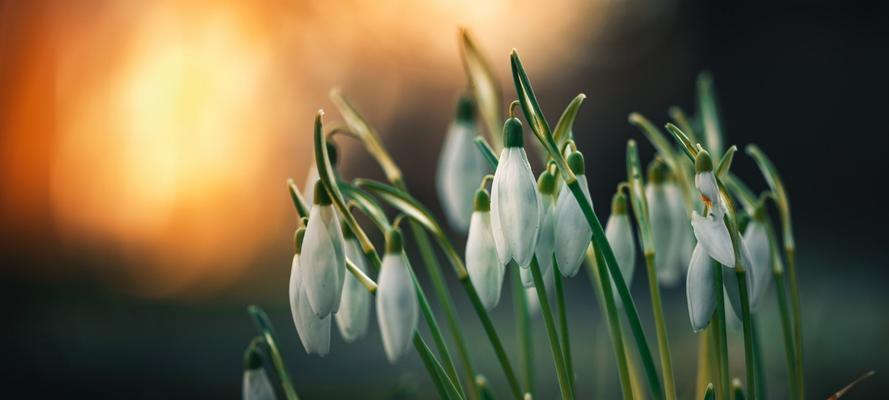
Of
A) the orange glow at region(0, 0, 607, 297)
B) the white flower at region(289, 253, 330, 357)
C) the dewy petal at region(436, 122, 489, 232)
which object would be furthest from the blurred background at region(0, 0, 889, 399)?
the white flower at region(289, 253, 330, 357)

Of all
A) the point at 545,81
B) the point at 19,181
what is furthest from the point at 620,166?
the point at 19,181

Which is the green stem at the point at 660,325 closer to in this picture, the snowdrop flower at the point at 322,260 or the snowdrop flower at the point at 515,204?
the snowdrop flower at the point at 515,204

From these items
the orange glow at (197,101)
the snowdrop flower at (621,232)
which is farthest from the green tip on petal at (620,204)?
the orange glow at (197,101)

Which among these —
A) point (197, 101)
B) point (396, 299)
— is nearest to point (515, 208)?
point (396, 299)

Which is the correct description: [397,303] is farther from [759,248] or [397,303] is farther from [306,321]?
[759,248]

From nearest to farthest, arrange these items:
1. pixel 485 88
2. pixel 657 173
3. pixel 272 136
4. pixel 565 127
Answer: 1. pixel 565 127
2. pixel 657 173
3. pixel 485 88
4. pixel 272 136

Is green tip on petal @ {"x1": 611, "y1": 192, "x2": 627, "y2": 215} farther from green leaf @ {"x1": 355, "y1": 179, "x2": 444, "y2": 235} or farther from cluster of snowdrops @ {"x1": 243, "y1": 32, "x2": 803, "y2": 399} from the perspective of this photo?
green leaf @ {"x1": 355, "y1": 179, "x2": 444, "y2": 235}

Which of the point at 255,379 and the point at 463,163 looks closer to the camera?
the point at 255,379
